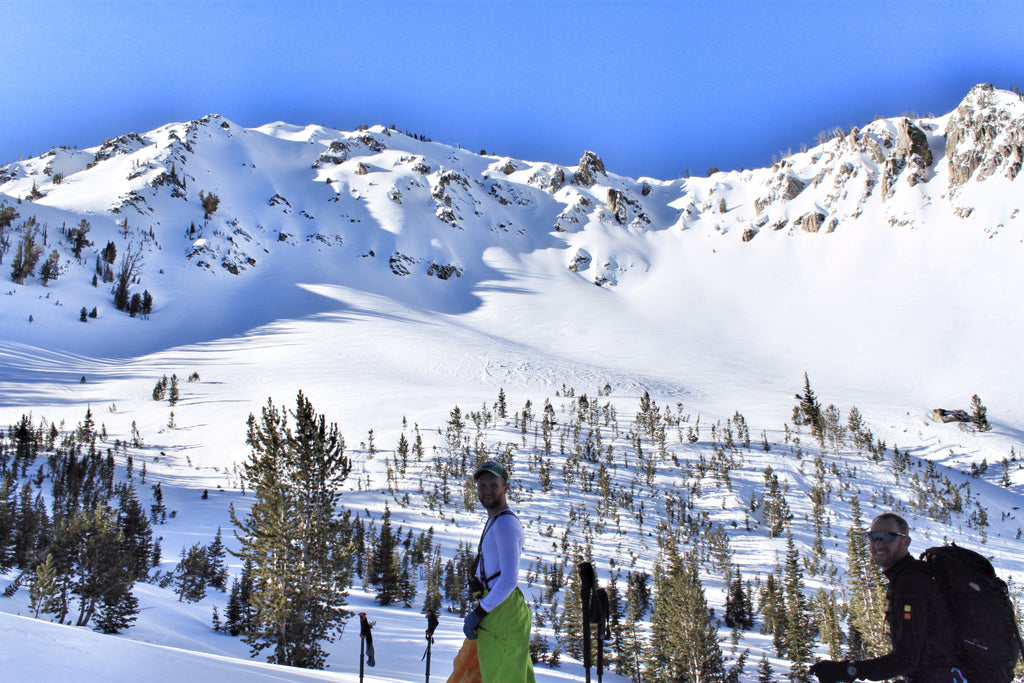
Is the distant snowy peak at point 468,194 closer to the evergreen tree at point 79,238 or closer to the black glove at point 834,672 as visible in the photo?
the evergreen tree at point 79,238

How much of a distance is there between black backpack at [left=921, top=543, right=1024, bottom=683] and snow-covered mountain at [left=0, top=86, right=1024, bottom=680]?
2928 centimetres

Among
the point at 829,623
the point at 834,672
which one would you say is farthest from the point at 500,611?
the point at 829,623

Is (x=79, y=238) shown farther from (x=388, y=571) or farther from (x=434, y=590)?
(x=434, y=590)

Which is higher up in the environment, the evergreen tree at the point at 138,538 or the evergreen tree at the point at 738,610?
the evergreen tree at the point at 138,538

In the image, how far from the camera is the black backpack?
8.44ft

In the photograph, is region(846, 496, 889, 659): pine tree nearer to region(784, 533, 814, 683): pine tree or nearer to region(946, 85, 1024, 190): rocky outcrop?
region(784, 533, 814, 683): pine tree

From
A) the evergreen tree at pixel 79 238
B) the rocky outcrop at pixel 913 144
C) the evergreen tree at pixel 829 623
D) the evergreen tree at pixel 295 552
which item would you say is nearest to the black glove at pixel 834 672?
the evergreen tree at pixel 295 552

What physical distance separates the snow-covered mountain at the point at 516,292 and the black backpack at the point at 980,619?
29.3 meters

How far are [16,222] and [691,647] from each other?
436 ft

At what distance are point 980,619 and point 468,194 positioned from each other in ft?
525

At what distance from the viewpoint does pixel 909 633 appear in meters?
2.69

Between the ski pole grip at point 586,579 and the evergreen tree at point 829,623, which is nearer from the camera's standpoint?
the ski pole grip at point 586,579

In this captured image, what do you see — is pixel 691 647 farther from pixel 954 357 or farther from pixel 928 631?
pixel 954 357

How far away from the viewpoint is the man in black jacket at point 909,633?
2652 mm
